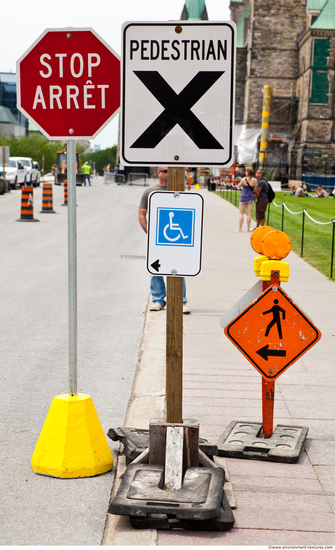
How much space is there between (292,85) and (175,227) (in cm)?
6551

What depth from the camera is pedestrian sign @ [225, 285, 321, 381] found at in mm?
4488

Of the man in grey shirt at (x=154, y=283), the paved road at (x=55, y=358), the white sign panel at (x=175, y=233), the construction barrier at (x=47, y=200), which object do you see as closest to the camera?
the paved road at (x=55, y=358)

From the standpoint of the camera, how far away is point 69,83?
408 centimetres

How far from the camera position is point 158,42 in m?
3.69

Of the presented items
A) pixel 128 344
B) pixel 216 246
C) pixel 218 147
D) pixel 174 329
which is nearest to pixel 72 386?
pixel 174 329

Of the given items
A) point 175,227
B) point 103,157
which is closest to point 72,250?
point 175,227

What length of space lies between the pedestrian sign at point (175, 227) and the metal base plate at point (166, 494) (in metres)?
1.24

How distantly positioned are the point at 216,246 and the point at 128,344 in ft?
31.7

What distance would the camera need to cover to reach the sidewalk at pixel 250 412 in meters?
3.46

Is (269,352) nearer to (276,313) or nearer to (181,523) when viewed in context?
(276,313)

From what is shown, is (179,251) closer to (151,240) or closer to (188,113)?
(151,240)

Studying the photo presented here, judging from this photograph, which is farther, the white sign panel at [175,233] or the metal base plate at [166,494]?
the white sign panel at [175,233]

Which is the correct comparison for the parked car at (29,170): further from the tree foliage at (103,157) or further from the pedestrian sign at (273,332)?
the tree foliage at (103,157)

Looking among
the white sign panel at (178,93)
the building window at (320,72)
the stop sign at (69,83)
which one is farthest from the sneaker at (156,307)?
the building window at (320,72)
